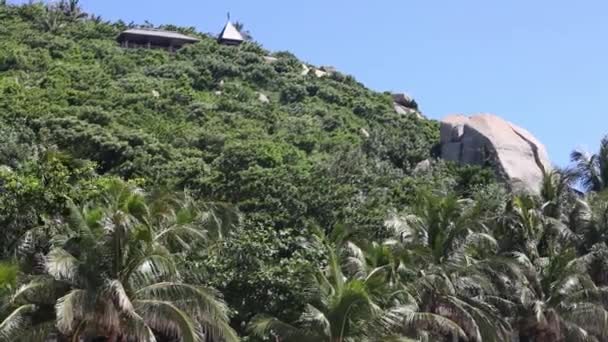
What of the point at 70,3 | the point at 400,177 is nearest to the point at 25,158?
the point at 400,177

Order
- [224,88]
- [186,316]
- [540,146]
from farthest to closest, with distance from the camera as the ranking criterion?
[224,88]
[540,146]
[186,316]

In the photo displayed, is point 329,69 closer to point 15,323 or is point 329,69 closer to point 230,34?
point 230,34

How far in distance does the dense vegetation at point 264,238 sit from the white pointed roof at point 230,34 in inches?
896

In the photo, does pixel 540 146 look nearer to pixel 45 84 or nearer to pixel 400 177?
pixel 400 177

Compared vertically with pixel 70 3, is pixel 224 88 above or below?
below

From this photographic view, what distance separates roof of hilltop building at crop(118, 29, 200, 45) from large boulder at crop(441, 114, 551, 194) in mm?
26290

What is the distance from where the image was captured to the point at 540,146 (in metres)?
53.5

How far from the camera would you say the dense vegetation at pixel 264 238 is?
21031 millimetres

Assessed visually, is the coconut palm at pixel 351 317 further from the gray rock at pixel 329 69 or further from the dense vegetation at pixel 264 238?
the gray rock at pixel 329 69

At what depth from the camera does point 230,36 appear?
253 feet

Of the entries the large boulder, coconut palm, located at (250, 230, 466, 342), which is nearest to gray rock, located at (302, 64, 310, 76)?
the large boulder

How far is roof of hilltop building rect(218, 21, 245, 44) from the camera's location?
252 ft

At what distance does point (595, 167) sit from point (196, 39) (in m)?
40.1

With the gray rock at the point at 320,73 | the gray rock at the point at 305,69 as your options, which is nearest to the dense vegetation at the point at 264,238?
the gray rock at the point at 305,69
